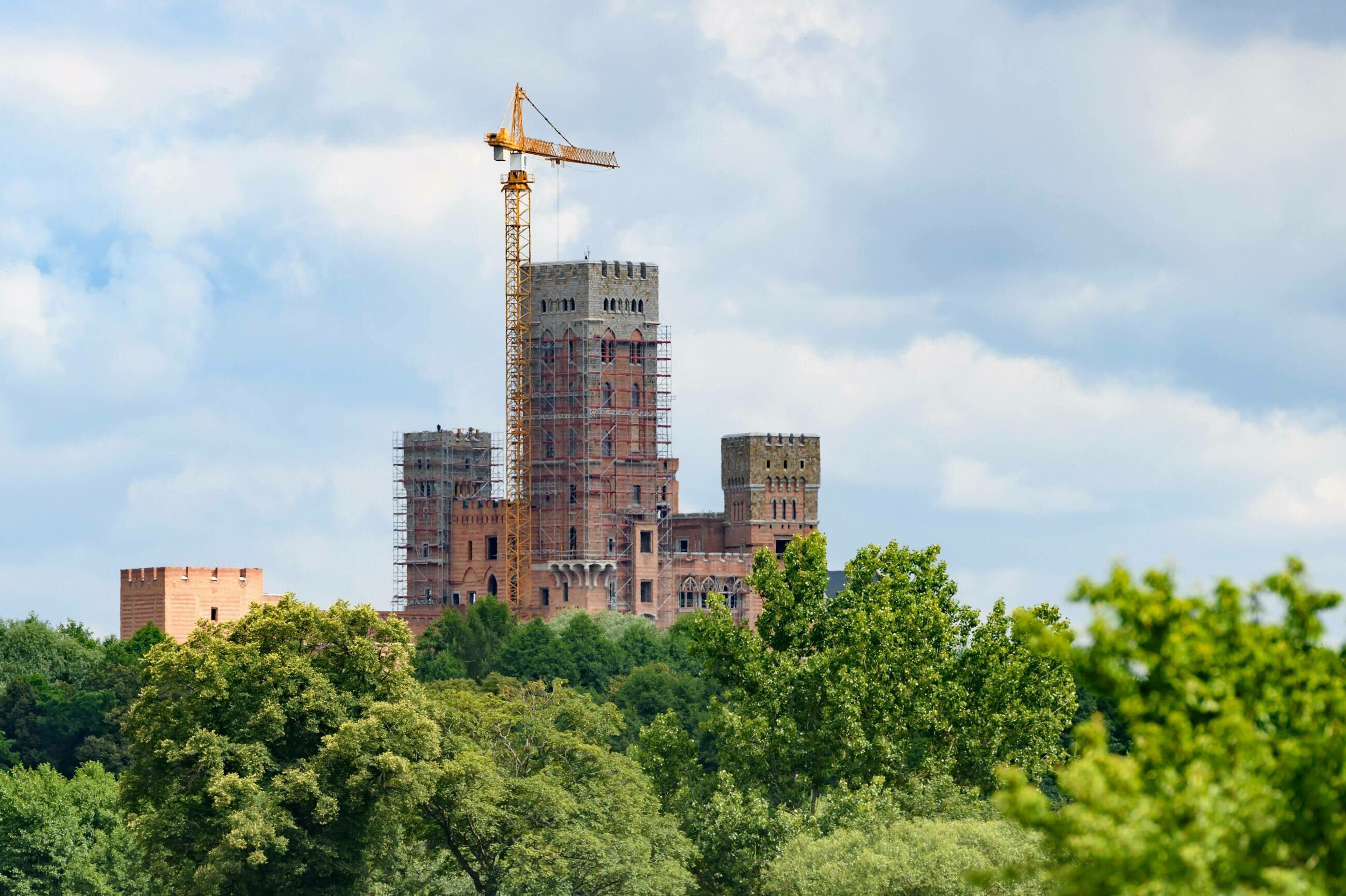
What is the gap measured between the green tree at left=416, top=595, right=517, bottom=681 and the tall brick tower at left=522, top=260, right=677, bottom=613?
9.04 meters

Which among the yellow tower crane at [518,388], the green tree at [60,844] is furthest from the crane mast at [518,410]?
the green tree at [60,844]

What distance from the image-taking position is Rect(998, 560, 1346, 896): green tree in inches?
787

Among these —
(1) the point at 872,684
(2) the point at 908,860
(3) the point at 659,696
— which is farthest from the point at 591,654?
(2) the point at 908,860

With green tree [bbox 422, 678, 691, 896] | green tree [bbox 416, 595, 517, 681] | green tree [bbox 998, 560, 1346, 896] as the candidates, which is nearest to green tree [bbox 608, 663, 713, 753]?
green tree [bbox 416, 595, 517, 681]

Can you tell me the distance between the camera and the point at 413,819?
63031 millimetres

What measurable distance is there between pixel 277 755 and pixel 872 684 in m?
18.5

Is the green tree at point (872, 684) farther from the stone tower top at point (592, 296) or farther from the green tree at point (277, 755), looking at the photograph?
the stone tower top at point (592, 296)

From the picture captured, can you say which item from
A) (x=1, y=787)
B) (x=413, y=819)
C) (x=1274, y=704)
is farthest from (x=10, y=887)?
(x=1274, y=704)

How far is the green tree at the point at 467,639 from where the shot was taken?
474 feet

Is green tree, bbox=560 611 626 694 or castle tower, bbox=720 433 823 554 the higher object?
castle tower, bbox=720 433 823 554

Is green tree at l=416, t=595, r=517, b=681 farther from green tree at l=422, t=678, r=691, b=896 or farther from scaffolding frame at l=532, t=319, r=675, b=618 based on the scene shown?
green tree at l=422, t=678, r=691, b=896

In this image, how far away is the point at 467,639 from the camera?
152m

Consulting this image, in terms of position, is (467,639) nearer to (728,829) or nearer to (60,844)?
(60,844)

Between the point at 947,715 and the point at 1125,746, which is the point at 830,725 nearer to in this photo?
the point at 947,715
